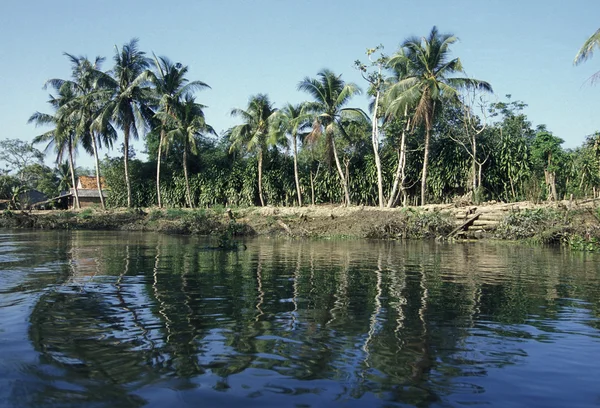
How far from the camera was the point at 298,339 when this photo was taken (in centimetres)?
603

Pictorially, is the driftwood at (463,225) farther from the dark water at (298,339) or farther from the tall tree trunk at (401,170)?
the dark water at (298,339)

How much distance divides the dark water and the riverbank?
1012cm

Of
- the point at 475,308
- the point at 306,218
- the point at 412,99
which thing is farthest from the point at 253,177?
the point at 475,308

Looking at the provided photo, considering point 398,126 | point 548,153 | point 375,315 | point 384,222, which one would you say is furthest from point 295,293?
→ point 398,126

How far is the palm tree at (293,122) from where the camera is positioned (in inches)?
1331

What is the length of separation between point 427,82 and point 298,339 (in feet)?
81.4

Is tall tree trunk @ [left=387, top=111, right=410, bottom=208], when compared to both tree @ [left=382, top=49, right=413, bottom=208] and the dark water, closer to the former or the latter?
tree @ [left=382, top=49, right=413, bottom=208]

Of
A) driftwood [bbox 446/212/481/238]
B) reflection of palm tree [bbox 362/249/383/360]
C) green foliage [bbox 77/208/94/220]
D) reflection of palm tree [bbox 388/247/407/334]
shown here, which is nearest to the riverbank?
driftwood [bbox 446/212/481/238]

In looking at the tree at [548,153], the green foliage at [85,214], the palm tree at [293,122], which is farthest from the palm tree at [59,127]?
the tree at [548,153]

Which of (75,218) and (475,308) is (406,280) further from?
(75,218)

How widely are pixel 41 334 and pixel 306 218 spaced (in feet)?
77.6

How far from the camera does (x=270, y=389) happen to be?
4.43 metres

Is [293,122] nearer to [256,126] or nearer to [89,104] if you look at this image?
[256,126]

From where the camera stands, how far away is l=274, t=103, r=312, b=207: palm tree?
33.8 m
